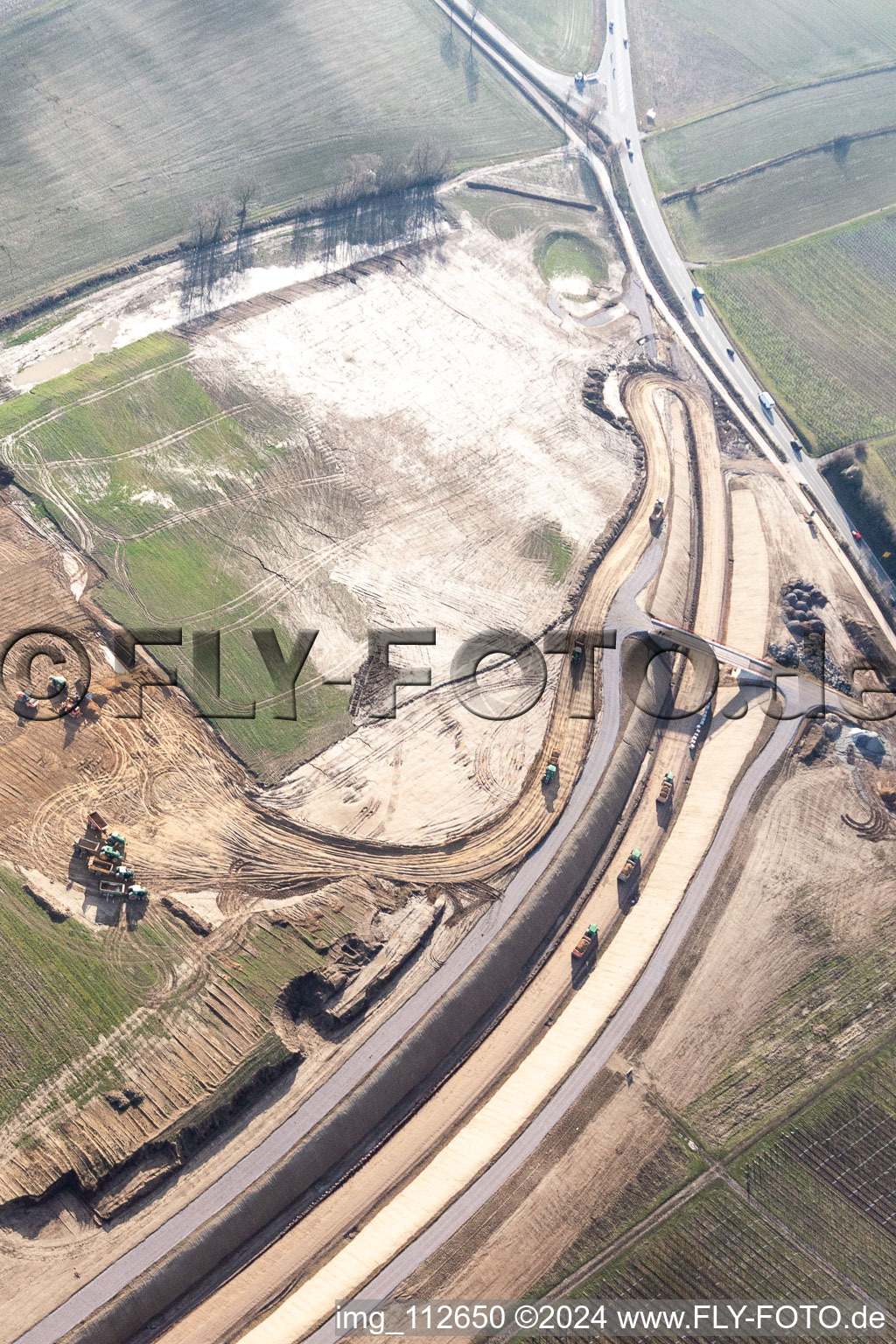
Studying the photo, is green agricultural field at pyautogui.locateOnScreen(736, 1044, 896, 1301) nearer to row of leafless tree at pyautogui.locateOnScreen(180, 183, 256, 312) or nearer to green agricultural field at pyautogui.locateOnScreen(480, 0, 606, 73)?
row of leafless tree at pyautogui.locateOnScreen(180, 183, 256, 312)

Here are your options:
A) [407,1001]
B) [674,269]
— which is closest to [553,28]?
[674,269]

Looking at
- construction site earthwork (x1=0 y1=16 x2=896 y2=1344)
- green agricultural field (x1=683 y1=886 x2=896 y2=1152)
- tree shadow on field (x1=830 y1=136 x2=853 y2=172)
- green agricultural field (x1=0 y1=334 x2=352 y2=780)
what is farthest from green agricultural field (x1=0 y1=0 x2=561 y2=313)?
green agricultural field (x1=683 y1=886 x2=896 y2=1152)

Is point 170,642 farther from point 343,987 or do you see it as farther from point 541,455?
point 541,455

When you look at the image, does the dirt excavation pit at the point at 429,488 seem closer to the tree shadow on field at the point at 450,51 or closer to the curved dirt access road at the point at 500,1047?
the curved dirt access road at the point at 500,1047

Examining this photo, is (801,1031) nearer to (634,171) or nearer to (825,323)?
(825,323)

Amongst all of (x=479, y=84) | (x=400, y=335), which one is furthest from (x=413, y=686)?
(x=479, y=84)

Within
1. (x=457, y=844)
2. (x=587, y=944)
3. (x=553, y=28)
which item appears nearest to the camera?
(x=587, y=944)
